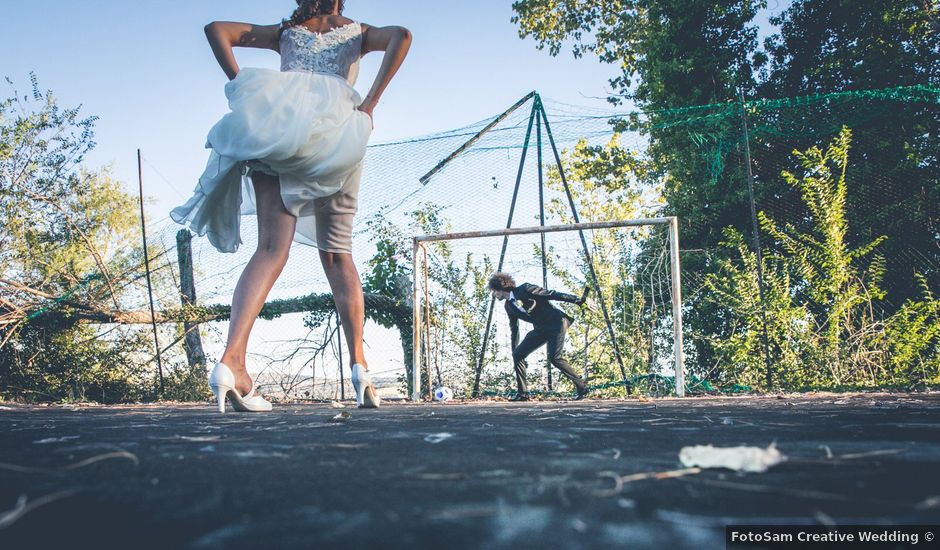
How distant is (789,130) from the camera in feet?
20.0

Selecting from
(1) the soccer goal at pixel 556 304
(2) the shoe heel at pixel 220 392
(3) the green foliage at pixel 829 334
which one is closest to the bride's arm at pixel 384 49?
(2) the shoe heel at pixel 220 392

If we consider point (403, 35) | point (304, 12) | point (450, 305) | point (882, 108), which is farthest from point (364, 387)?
point (882, 108)

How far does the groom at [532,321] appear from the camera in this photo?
564cm

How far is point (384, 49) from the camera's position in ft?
7.76

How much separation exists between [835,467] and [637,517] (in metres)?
0.39

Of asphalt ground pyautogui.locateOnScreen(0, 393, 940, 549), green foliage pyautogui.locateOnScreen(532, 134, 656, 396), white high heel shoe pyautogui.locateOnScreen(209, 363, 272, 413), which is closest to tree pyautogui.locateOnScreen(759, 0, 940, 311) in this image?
green foliage pyautogui.locateOnScreen(532, 134, 656, 396)

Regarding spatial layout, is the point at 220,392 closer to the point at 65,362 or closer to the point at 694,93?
the point at 65,362

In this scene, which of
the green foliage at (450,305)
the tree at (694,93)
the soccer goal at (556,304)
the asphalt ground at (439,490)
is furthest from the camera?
the tree at (694,93)

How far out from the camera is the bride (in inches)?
77.5

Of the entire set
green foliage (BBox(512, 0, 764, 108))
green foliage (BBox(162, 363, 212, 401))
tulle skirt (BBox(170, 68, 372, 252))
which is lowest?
green foliage (BBox(162, 363, 212, 401))

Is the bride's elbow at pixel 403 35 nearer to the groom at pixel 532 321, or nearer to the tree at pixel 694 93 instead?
the groom at pixel 532 321

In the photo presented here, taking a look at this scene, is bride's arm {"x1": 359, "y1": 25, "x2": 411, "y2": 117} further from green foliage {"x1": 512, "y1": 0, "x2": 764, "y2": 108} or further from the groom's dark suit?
green foliage {"x1": 512, "y1": 0, "x2": 764, "y2": 108}

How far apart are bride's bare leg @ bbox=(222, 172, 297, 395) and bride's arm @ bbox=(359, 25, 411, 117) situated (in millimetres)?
472

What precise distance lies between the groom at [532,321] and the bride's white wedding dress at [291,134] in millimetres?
3453
